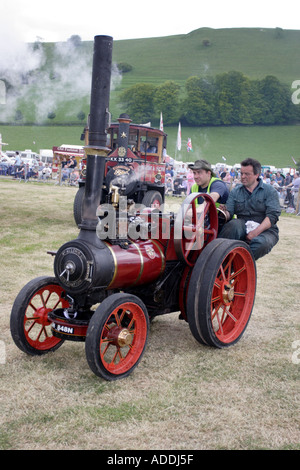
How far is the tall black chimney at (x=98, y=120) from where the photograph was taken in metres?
2.77

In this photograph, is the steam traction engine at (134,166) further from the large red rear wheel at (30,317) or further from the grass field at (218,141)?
the grass field at (218,141)

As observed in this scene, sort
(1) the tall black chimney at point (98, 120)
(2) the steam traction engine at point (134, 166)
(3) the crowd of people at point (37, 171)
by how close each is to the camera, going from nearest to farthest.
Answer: (1) the tall black chimney at point (98, 120)
(2) the steam traction engine at point (134, 166)
(3) the crowd of people at point (37, 171)

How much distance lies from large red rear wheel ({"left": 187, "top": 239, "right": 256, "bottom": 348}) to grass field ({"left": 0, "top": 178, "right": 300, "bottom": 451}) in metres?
0.17

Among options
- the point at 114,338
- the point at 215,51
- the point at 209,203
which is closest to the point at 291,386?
the point at 114,338

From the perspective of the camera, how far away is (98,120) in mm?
2805

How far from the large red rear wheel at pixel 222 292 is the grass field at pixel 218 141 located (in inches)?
1636

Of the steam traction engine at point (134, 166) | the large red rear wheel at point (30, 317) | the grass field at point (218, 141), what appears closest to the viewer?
the large red rear wheel at point (30, 317)

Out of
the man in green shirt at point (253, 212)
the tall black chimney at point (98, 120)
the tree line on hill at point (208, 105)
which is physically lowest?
the man in green shirt at point (253, 212)

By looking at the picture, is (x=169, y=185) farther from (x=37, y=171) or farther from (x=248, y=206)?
(x=248, y=206)

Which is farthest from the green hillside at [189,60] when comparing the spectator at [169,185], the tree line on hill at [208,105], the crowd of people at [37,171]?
the spectator at [169,185]

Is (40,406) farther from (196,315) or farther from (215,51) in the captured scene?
(215,51)

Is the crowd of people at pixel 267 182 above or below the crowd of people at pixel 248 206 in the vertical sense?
above

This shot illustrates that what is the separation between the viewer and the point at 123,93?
5662cm

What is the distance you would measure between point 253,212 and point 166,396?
1891 millimetres
